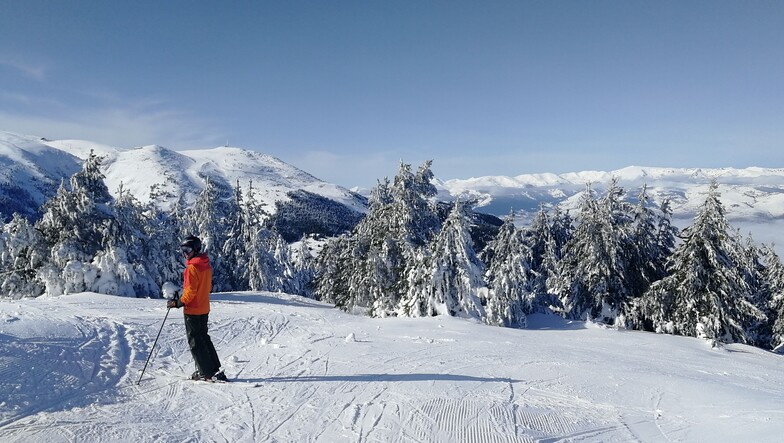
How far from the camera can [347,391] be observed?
6.38 metres

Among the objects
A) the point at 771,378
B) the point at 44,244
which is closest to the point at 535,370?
the point at 771,378

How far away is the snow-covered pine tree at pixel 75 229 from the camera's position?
2031cm

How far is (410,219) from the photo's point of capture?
23.0m

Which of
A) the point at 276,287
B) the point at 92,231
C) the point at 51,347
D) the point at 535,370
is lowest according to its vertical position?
the point at 276,287

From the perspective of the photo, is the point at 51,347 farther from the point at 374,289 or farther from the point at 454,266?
the point at 374,289

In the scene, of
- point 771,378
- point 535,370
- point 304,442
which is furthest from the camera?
point 771,378

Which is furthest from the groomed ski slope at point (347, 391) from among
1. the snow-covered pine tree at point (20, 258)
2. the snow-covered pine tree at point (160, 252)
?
the snow-covered pine tree at point (160, 252)

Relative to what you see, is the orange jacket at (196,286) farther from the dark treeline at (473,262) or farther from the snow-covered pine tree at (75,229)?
the snow-covered pine tree at (75,229)

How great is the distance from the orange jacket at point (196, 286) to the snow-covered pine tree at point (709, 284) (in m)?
21.8

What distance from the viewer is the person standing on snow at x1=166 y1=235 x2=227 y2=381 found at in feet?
20.2

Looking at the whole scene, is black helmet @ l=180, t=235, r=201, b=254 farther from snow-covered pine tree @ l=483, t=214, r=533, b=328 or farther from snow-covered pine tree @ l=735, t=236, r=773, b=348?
snow-covered pine tree @ l=735, t=236, r=773, b=348

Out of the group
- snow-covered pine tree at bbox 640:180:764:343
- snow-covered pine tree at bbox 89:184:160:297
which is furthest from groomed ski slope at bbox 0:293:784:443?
snow-covered pine tree at bbox 89:184:160:297

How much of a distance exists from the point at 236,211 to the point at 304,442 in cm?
3763

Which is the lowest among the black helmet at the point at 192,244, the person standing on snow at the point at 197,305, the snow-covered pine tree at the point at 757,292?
the snow-covered pine tree at the point at 757,292
